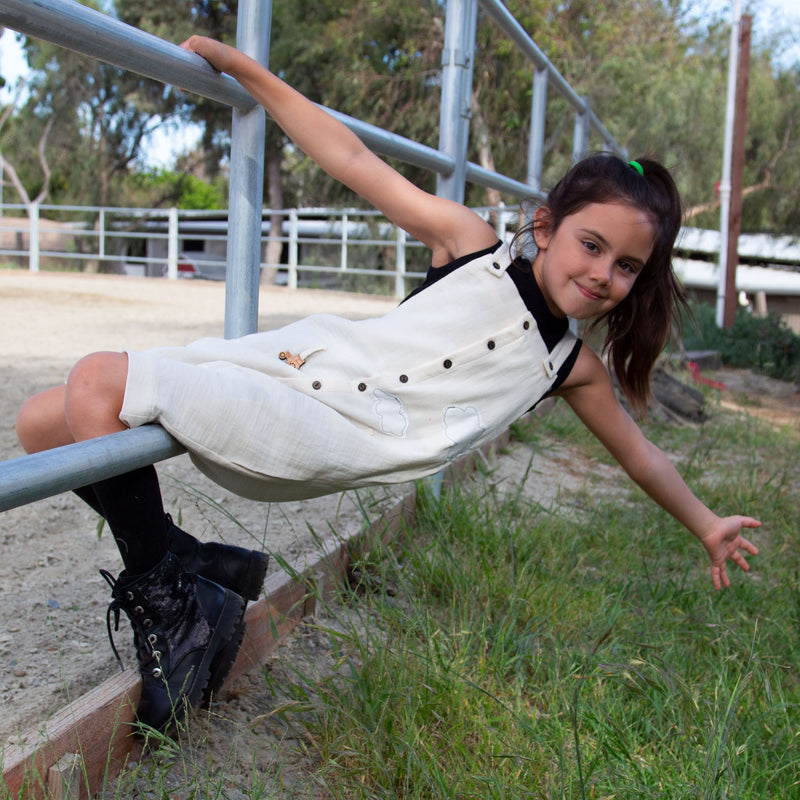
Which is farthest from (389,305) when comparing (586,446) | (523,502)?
(523,502)

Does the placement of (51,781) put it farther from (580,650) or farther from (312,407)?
(580,650)

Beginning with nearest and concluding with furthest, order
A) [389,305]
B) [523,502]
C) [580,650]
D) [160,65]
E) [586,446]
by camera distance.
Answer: [160,65]
[580,650]
[523,502]
[586,446]
[389,305]

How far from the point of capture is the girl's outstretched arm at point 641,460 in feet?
5.71

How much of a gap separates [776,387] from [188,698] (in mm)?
7182

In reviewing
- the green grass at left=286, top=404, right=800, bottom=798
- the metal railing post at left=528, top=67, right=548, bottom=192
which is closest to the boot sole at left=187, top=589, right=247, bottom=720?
the green grass at left=286, top=404, right=800, bottom=798

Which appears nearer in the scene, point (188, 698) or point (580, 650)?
point (188, 698)

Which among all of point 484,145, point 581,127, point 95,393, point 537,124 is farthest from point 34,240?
point 95,393

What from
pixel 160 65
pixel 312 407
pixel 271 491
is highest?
pixel 160 65

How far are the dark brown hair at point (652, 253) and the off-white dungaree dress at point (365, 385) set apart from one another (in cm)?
16

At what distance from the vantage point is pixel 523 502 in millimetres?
2709

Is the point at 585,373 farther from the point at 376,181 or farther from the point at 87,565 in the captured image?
the point at 87,565

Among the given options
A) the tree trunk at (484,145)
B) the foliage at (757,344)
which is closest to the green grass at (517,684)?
the foliage at (757,344)

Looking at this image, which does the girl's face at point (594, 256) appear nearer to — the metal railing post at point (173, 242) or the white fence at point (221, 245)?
the white fence at point (221, 245)

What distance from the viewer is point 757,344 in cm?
878
